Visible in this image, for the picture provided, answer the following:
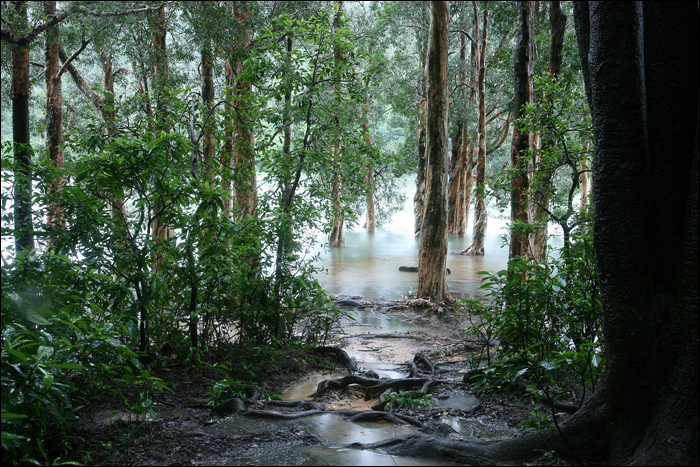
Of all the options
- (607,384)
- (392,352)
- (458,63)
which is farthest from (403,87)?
(607,384)

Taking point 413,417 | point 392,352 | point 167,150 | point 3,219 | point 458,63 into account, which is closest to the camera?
point 3,219

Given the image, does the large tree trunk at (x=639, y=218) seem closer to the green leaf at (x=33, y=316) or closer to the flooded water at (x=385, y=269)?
the green leaf at (x=33, y=316)

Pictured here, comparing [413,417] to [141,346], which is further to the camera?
[141,346]

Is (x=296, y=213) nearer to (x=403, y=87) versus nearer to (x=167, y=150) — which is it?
(x=167, y=150)

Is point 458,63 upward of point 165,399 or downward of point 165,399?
upward

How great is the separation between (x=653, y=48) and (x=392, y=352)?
534cm

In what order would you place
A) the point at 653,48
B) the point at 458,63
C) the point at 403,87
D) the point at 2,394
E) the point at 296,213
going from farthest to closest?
the point at 458,63
the point at 403,87
the point at 296,213
the point at 653,48
the point at 2,394

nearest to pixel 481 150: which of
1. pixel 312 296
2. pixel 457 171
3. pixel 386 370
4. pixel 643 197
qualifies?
pixel 457 171

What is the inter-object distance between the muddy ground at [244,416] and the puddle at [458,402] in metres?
0.02

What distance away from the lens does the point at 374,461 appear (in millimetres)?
2697

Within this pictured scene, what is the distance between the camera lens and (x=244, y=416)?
3746 mm

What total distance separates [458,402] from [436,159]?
6776 mm

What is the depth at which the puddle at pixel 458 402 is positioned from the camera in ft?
13.4

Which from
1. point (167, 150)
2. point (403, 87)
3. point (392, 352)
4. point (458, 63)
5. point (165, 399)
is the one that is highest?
point (458, 63)
